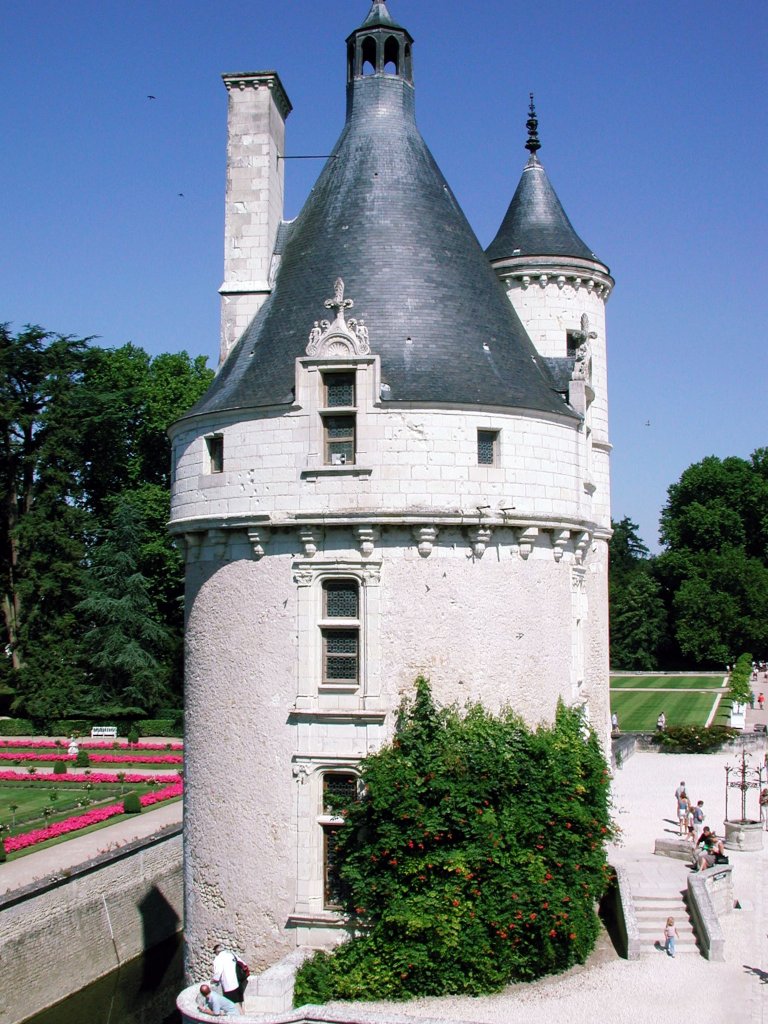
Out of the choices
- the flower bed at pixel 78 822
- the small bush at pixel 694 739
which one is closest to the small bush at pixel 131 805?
the flower bed at pixel 78 822

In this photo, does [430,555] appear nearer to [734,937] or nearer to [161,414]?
[734,937]

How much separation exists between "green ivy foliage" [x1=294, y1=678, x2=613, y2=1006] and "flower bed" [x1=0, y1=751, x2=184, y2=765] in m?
24.7

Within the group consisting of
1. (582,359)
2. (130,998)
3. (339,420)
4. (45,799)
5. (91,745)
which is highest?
(582,359)

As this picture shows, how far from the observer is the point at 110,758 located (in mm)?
40438

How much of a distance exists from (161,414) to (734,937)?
4123cm

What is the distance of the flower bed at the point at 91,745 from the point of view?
42906 millimetres

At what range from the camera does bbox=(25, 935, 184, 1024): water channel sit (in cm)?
2344

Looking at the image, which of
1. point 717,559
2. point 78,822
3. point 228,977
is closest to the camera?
point 228,977

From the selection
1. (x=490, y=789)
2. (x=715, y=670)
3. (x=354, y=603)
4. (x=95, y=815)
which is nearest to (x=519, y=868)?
(x=490, y=789)

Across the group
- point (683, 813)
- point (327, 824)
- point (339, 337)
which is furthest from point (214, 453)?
point (683, 813)

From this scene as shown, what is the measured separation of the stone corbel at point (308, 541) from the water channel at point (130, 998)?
12.7m

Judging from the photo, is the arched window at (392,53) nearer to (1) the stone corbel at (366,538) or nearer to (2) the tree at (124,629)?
(1) the stone corbel at (366,538)

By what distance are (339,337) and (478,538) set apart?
3.97 meters

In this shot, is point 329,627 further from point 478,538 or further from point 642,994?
point 642,994
